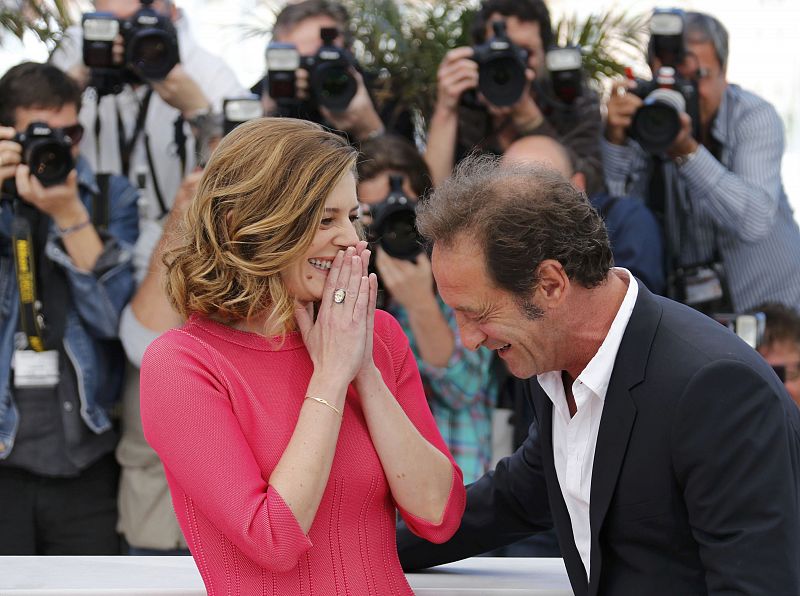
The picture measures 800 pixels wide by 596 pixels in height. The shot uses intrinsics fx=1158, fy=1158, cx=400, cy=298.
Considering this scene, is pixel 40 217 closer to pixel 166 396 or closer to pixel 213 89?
pixel 213 89

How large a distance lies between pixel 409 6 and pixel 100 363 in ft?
5.84

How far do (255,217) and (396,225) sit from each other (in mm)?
1278

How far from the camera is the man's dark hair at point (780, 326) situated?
145 inches

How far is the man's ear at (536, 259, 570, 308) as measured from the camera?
1950 millimetres

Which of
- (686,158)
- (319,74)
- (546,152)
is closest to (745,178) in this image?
(686,158)

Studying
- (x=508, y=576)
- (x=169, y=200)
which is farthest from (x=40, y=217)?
(x=508, y=576)

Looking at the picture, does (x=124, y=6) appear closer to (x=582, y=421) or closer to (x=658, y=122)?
(x=658, y=122)

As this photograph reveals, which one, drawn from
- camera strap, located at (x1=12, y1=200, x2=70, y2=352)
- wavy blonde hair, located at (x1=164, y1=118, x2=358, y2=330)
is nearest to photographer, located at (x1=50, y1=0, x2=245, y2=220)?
camera strap, located at (x1=12, y1=200, x2=70, y2=352)

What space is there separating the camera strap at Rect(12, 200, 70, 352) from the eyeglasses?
0.82ft

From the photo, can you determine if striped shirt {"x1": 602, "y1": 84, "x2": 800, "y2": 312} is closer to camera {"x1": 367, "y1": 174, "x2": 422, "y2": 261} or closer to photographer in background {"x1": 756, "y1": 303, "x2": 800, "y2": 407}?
photographer in background {"x1": 756, "y1": 303, "x2": 800, "y2": 407}

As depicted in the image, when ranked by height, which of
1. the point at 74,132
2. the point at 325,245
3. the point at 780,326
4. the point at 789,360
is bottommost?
the point at 789,360

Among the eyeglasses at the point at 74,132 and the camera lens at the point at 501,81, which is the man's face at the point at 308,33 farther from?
the eyeglasses at the point at 74,132

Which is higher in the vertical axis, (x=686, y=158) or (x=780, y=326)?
(x=686, y=158)

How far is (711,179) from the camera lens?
3.65m
